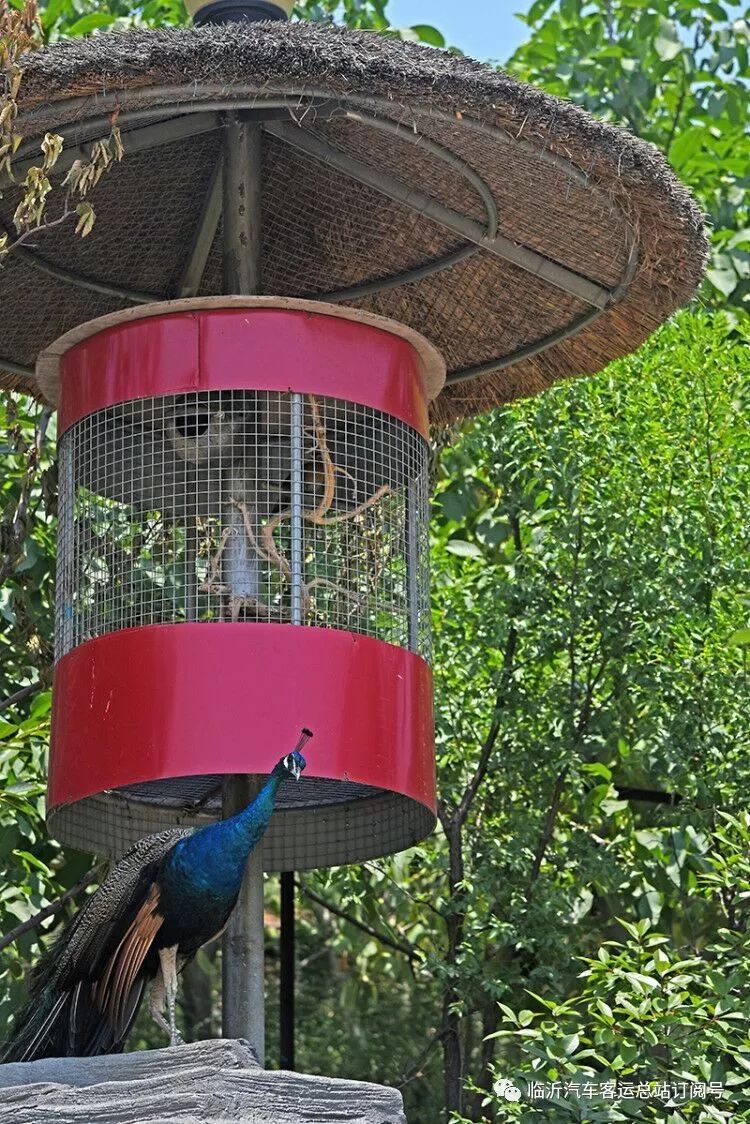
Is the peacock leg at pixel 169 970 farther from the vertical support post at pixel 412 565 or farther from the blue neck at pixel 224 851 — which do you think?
the vertical support post at pixel 412 565

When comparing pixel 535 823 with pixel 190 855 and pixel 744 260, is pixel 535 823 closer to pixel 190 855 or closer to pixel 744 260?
pixel 190 855

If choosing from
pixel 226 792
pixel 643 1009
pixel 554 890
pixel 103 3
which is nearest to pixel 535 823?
pixel 554 890

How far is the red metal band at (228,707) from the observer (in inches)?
278

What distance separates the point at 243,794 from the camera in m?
7.68

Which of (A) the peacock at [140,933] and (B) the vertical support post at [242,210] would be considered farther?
(B) the vertical support post at [242,210]

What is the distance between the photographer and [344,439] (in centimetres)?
791

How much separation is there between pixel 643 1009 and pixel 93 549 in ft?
9.68

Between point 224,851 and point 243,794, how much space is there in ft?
2.00

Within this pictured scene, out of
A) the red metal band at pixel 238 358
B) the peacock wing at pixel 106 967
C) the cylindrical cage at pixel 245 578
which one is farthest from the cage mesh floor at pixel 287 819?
the red metal band at pixel 238 358

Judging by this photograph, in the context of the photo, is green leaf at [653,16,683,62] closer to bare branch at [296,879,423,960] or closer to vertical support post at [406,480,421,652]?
bare branch at [296,879,423,960]

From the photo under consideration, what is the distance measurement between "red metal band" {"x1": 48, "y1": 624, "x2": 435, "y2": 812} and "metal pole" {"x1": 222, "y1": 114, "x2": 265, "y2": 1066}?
642 mm

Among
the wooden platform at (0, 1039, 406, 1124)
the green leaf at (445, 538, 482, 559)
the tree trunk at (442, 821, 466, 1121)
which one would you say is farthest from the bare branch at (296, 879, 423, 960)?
the wooden platform at (0, 1039, 406, 1124)

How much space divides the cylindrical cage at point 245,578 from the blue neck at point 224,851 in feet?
0.64

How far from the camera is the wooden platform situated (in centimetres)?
595
